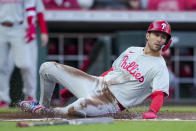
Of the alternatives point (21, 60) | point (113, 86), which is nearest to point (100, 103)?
point (113, 86)

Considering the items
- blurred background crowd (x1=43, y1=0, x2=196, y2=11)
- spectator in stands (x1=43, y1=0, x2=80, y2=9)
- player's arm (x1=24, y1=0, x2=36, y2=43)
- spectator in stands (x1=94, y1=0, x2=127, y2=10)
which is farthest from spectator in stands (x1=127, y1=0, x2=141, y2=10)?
player's arm (x1=24, y1=0, x2=36, y2=43)

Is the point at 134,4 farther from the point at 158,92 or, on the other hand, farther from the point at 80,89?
the point at 158,92

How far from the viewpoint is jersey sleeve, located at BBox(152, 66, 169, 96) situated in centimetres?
533

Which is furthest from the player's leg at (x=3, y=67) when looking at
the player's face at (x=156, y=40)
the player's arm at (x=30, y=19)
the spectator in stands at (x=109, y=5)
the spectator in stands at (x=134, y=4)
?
the spectator in stands at (x=134, y=4)

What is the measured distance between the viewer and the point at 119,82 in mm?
5648

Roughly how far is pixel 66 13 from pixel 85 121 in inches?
274

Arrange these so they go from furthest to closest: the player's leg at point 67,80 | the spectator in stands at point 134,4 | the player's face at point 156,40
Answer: the spectator in stands at point 134,4 → the player's leg at point 67,80 → the player's face at point 156,40

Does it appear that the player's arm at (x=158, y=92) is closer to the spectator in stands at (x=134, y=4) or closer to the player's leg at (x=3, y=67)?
the player's leg at (x=3, y=67)

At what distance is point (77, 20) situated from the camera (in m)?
11.7

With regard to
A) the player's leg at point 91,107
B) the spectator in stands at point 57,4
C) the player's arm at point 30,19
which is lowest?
the player's leg at point 91,107

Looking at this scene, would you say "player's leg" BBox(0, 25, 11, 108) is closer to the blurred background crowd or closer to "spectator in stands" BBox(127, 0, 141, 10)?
the blurred background crowd

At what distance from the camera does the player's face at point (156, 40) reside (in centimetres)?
557

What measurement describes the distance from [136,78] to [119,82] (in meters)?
0.20

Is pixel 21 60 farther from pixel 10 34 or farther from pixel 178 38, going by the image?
pixel 178 38
